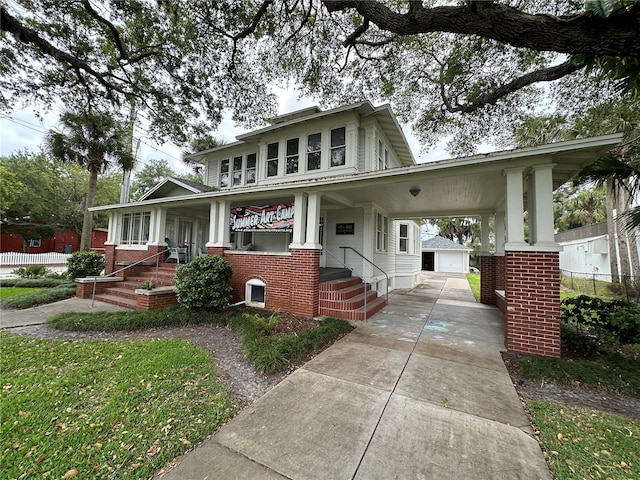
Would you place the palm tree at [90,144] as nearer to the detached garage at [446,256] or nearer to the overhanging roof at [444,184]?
the overhanging roof at [444,184]

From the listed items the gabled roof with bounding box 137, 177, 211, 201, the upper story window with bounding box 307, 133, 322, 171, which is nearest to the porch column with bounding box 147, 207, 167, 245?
the gabled roof with bounding box 137, 177, 211, 201

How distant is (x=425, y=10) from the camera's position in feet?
15.0

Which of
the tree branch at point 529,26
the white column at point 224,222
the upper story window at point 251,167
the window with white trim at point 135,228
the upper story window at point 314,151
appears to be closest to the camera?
the tree branch at point 529,26

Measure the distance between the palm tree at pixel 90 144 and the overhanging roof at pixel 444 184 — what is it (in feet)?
17.5

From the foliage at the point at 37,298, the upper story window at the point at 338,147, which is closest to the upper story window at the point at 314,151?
the upper story window at the point at 338,147

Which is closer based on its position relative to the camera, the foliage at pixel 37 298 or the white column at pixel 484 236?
the foliage at pixel 37 298

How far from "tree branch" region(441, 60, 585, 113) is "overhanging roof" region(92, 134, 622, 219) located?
8.17ft

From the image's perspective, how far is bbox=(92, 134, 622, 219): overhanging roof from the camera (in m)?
4.26

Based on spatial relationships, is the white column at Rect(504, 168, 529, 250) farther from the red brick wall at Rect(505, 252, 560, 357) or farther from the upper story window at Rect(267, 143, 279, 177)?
the upper story window at Rect(267, 143, 279, 177)

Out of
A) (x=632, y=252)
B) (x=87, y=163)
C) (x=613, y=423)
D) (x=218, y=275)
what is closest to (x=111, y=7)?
(x=218, y=275)

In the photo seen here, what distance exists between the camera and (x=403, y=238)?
13.8 meters

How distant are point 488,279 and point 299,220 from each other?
285 inches

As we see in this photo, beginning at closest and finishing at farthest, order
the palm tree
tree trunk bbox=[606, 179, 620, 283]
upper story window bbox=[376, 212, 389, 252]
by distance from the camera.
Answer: upper story window bbox=[376, 212, 389, 252], the palm tree, tree trunk bbox=[606, 179, 620, 283]

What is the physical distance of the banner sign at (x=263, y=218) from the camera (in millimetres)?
7086
